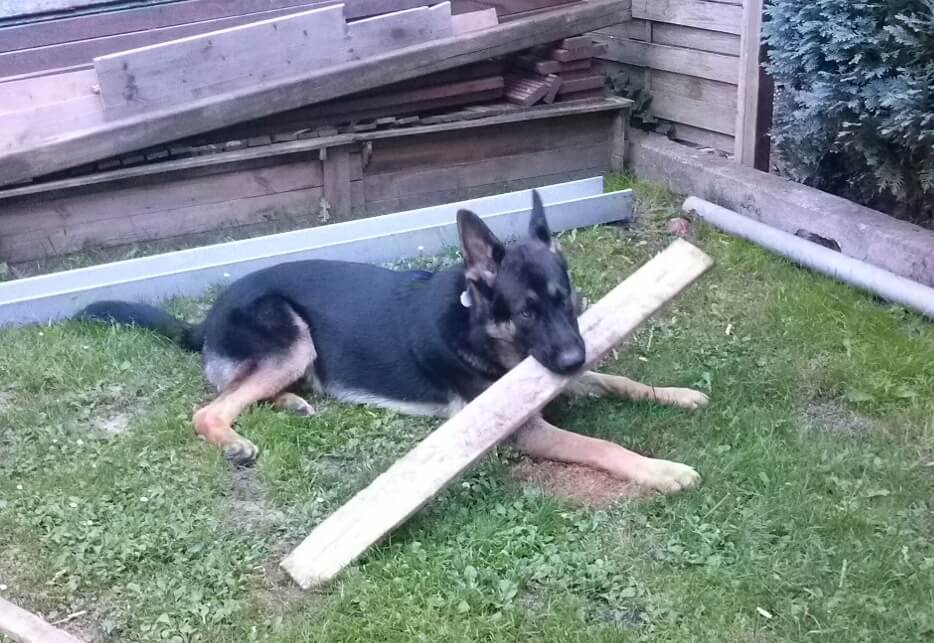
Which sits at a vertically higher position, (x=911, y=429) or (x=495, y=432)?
(x=495, y=432)

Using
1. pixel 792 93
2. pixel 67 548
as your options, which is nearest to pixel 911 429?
pixel 792 93

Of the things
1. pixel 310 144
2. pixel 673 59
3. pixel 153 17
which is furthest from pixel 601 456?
pixel 153 17

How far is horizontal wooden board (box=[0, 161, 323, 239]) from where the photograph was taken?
6.72m

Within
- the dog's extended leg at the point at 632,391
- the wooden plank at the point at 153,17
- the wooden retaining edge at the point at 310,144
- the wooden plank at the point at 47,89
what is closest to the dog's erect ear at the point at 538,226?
the dog's extended leg at the point at 632,391

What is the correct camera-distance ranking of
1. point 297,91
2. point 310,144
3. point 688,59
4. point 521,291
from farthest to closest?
point 688,59 → point 310,144 → point 297,91 → point 521,291

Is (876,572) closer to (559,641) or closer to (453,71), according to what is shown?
(559,641)

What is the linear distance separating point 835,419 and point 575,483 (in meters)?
1.35

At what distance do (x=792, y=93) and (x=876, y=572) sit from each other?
4050 mm

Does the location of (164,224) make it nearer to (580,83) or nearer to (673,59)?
(580,83)

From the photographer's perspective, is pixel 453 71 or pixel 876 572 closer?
pixel 876 572

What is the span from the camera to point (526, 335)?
4.29m

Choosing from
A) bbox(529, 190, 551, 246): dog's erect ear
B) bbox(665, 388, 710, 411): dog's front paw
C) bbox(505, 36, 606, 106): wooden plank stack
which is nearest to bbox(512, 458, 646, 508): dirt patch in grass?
bbox(665, 388, 710, 411): dog's front paw

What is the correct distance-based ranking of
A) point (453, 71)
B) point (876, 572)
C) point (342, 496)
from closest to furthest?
point (876, 572), point (342, 496), point (453, 71)

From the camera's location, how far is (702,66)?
7844mm
